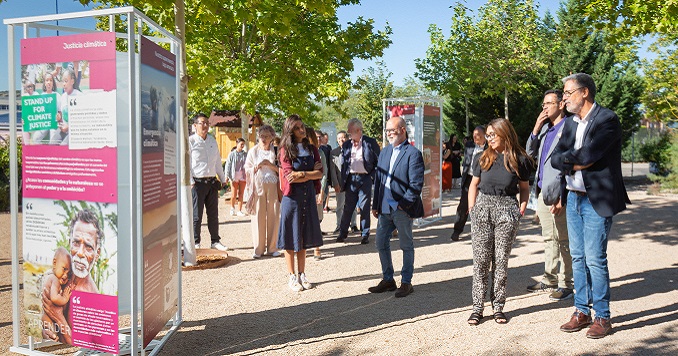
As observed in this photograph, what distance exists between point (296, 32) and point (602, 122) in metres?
13.8

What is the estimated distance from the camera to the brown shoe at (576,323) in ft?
17.0

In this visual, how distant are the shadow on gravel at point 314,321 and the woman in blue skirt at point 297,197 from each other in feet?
2.48

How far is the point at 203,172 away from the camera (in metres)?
9.28

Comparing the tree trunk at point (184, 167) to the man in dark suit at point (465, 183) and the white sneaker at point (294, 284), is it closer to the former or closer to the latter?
the white sneaker at point (294, 284)

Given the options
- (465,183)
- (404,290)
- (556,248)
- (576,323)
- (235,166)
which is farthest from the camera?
(235,166)

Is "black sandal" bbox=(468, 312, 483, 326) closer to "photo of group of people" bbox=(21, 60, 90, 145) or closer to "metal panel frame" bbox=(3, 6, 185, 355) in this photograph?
"metal panel frame" bbox=(3, 6, 185, 355)

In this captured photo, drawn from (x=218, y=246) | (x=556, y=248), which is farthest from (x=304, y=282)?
(x=218, y=246)

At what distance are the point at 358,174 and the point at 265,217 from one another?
76.5 inches

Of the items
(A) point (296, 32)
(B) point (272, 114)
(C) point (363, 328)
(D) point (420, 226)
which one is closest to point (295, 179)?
(C) point (363, 328)

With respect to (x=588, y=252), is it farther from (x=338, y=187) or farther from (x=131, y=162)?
(x=338, y=187)

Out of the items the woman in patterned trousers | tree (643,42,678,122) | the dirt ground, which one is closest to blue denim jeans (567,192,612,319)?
the dirt ground

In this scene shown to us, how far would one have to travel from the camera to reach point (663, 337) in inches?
196

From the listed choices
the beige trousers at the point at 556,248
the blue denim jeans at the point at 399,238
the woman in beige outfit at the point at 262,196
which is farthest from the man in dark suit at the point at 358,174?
the beige trousers at the point at 556,248

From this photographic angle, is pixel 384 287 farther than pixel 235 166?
No
